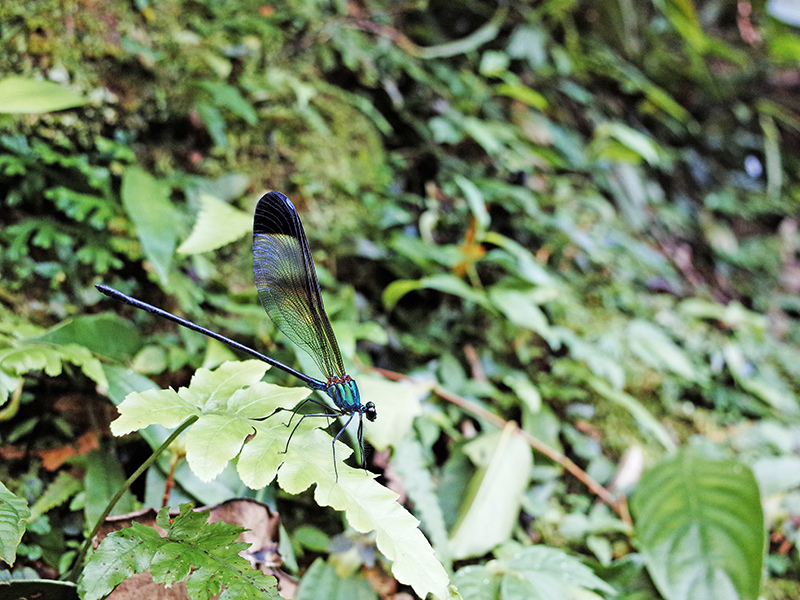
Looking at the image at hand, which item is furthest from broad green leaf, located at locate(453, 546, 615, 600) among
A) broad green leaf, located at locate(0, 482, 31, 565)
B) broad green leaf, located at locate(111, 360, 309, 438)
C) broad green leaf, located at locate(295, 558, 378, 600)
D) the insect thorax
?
broad green leaf, located at locate(0, 482, 31, 565)

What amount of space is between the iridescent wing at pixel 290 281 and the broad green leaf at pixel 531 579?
0.57 m

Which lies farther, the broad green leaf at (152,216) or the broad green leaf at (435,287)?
the broad green leaf at (435,287)

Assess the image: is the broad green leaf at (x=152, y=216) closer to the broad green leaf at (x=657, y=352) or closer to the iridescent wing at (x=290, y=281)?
the iridescent wing at (x=290, y=281)

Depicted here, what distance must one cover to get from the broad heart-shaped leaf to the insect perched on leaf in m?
0.99

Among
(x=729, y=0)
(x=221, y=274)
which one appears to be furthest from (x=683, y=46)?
(x=221, y=274)

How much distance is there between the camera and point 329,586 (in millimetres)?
1141

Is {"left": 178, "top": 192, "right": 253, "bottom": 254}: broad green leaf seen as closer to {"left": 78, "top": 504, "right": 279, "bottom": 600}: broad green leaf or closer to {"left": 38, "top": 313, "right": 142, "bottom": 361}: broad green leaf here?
{"left": 38, "top": 313, "right": 142, "bottom": 361}: broad green leaf

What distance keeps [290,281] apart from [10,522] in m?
0.64

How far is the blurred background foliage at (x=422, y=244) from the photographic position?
1.40m

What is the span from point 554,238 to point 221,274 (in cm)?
178

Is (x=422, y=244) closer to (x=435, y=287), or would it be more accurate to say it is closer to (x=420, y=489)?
(x=435, y=287)

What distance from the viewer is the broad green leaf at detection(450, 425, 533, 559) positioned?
4.40ft

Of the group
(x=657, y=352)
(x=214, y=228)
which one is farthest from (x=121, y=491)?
(x=657, y=352)

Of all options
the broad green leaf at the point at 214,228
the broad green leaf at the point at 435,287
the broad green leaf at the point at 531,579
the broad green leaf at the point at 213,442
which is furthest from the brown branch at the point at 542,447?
the broad green leaf at the point at 213,442
